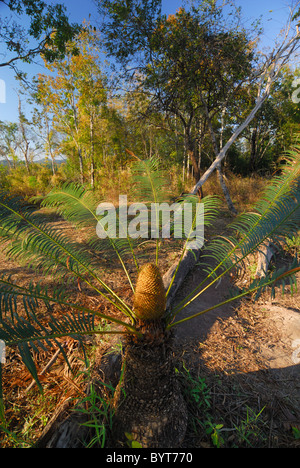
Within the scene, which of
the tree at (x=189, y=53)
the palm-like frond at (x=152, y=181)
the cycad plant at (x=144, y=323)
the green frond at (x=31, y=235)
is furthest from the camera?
the tree at (x=189, y=53)

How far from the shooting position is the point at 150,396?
48.5 inches

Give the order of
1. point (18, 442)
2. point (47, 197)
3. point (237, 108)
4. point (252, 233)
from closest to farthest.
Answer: point (18, 442) → point (252, 233) → point (47, 197) → point (237, 108)

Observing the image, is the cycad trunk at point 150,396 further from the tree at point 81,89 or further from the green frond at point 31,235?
the tree at point 81,89

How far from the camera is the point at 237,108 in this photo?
6426 millimetres

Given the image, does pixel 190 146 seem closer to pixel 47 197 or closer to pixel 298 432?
pixel 47 197

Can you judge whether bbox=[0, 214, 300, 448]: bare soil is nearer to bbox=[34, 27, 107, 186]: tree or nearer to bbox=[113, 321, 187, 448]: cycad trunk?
bbox=[113, 321, 187, 448]: cycad trunk

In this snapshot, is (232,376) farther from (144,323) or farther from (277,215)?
(277,215)

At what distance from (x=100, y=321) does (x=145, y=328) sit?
109 cm

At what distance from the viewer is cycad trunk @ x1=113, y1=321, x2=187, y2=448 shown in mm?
1188

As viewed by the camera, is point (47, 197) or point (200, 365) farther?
point (47, 197)

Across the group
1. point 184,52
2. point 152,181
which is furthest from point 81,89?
point 152,181

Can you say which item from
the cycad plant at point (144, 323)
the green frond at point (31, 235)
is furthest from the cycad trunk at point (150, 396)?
the green frond at point (31, 235)

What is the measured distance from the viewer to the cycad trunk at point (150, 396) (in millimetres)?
1188
